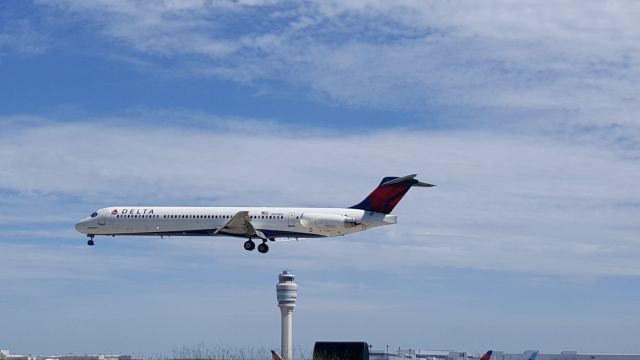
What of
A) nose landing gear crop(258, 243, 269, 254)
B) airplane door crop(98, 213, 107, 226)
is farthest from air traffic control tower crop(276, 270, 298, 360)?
airplane door crop(98, 213, 107, 226)

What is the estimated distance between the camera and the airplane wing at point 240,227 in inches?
3519

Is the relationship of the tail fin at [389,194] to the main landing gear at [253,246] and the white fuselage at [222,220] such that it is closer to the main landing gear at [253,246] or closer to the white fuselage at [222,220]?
the white fuselage at [222,220]

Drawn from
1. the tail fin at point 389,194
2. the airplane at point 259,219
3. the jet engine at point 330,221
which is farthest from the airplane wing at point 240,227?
the tail fin at point 389,194

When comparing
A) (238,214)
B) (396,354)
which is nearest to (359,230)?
(238,214)

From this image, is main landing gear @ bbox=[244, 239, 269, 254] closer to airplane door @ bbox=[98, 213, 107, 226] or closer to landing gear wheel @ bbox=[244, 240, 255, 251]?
landing gear wheel @ bbox=[244, 240, 255, 251]

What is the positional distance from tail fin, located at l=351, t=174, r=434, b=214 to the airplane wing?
31.6ft

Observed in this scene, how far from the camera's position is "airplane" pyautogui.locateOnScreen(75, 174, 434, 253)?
89.1 m

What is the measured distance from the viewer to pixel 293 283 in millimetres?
88375

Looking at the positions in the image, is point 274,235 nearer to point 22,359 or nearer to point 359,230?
point 359,230

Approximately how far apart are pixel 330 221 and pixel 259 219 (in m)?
6.90

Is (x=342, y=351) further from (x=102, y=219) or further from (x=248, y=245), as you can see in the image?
(x=102, y=219)

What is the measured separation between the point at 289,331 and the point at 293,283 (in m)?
4.80

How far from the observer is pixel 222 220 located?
91625 millimetres

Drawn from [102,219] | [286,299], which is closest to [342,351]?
[286,299]
